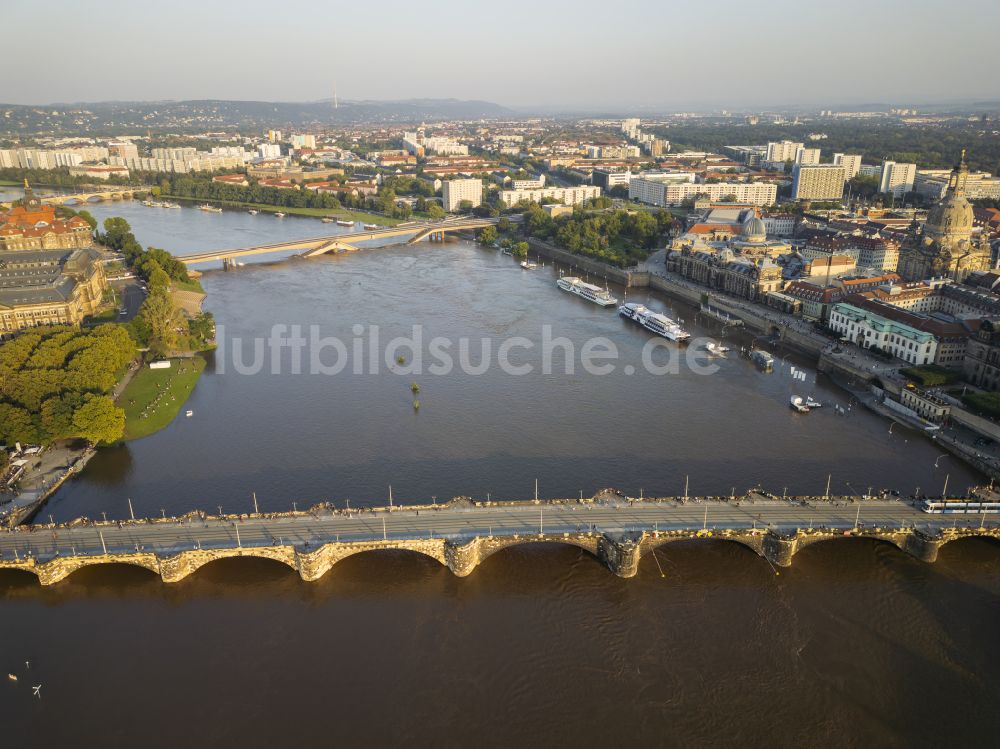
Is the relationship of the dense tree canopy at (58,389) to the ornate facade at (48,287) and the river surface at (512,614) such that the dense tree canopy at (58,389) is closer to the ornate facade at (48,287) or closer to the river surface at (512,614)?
the river surface at (512,614)

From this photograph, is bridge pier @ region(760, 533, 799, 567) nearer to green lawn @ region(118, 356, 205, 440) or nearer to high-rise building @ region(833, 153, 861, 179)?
green lawn @ region(118, 356, 205, 440)

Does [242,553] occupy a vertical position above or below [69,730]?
above

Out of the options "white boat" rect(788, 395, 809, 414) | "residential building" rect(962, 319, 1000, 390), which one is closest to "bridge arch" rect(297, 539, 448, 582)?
"white boat" rect(788, 395, 809, 414)

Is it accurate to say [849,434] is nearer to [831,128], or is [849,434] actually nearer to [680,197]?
[680,197]

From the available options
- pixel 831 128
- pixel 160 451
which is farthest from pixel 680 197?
pixel 831 128

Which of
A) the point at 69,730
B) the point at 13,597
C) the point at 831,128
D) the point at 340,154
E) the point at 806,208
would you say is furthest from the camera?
the point at 831,128

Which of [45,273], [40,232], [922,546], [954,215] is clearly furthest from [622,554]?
[40,232]

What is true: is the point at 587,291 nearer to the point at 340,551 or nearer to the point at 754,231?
the point at 754,231
